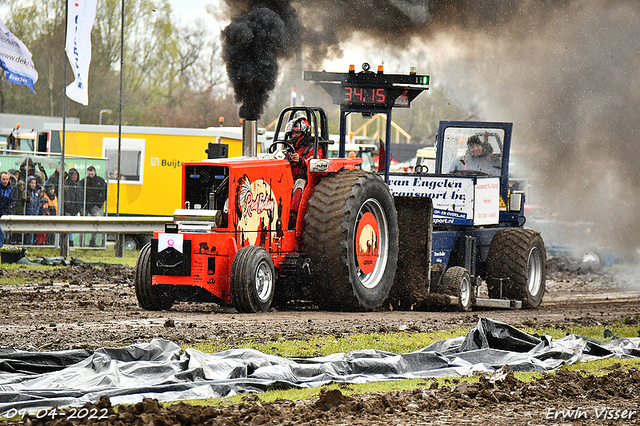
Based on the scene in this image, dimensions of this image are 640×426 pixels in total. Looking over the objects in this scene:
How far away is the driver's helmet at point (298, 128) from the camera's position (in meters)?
12.0

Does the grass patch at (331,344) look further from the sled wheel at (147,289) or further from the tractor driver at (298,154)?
the tractor driver at (298,154)

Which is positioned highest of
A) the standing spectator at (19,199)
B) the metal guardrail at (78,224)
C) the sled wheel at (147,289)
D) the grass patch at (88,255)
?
the standing spectator at (19,199)

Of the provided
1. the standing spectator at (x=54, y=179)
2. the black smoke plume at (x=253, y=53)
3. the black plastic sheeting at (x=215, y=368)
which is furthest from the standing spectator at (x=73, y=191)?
the black plastic sheeting at (x=215, y=368)

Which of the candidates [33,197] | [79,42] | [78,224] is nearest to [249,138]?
[78,224]

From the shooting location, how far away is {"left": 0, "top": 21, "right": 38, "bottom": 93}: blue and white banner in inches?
605

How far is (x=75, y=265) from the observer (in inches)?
667

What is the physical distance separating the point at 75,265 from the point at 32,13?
2787 cm

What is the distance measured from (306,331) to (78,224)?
363 inches

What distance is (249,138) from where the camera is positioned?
11.7 meters

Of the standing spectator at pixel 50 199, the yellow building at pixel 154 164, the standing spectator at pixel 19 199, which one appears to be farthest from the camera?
the yellow building at pixel 154 164

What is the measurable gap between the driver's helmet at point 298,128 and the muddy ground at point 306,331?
2237mm

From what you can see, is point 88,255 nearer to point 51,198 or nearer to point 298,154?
point 51,198

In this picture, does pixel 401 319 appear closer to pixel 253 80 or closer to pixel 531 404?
pixel 253 80

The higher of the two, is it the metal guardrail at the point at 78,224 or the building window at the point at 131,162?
the building window at the point at 131,162
